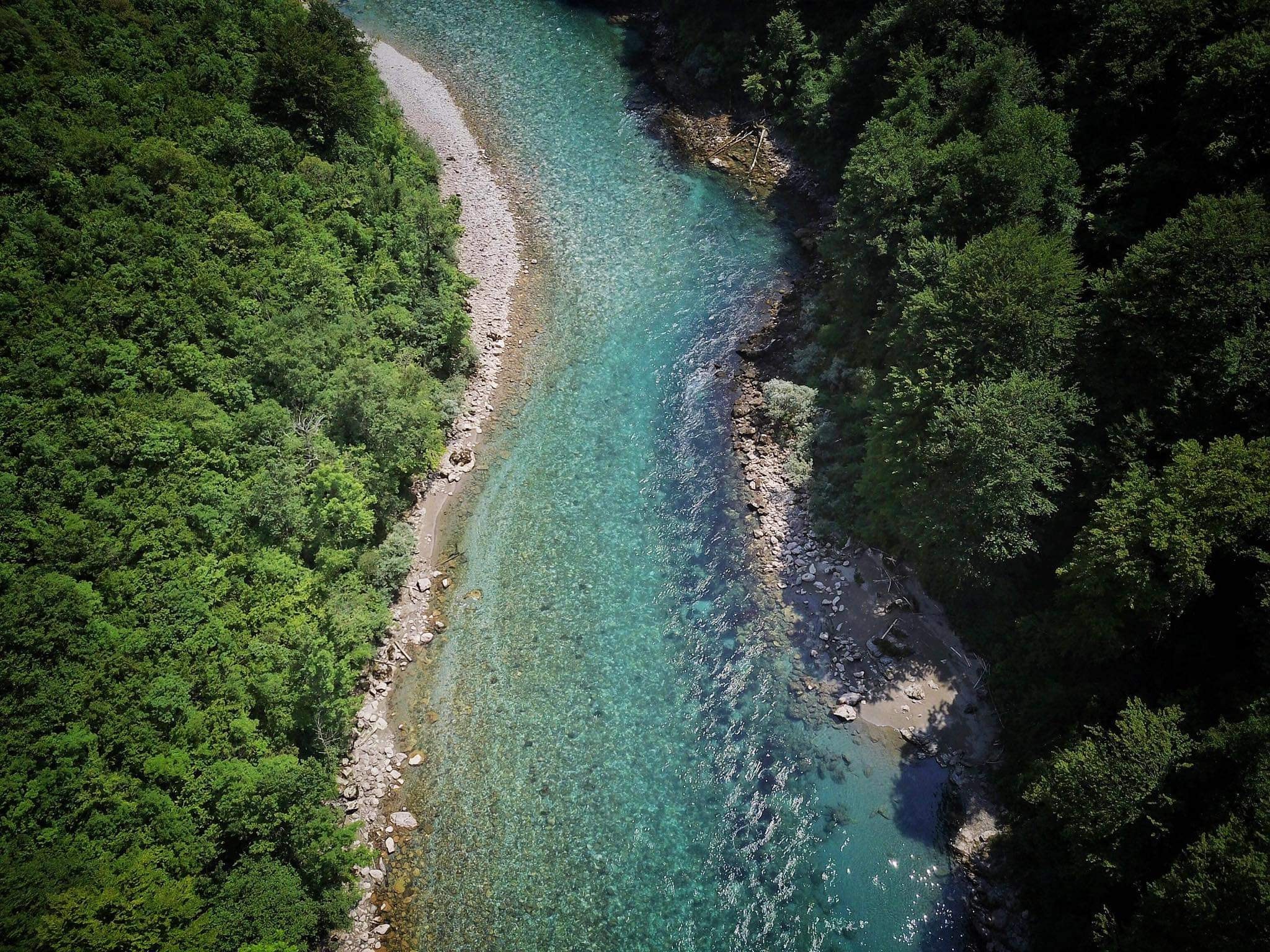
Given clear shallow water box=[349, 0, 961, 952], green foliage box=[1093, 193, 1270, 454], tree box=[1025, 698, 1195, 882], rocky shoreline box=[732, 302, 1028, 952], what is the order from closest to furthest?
tree box=[1025, 698, 1195, 882]
green foliage box=[1093, 193, 1270, 454]
clear shallow water box=[349, 0, 961, 952]
rocky shoreline box=[732, 302, 1028, 952]

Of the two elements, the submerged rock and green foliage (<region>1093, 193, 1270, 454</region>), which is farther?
the submerged rock

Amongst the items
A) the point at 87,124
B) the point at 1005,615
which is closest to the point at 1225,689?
the point at 1005,615

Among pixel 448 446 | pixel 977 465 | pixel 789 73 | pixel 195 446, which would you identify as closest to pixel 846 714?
pixel 977 465

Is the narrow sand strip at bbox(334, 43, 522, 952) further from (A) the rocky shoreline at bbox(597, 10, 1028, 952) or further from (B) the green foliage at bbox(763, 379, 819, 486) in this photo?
(B) the green foliage at bbox(763, 379, 819, 486)

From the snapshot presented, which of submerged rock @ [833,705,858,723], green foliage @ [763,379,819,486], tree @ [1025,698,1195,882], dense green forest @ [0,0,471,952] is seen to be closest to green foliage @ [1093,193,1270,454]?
tree @ [1025,698,1195,882]

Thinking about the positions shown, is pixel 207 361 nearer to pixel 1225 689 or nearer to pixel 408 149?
pixel 408 149

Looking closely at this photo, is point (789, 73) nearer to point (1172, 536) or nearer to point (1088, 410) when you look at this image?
point (1088, 410)

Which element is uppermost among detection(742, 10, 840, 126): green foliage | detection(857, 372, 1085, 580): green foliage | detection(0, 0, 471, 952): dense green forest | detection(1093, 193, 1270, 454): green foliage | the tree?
detection(742, 10, 840, 126): green foliage
